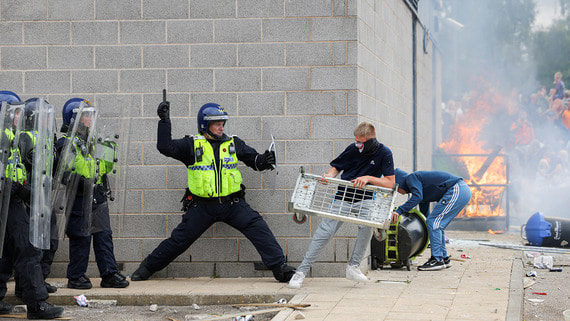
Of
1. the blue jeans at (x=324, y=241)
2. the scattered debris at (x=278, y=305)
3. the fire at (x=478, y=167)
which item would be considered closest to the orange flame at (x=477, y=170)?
the fire at (x=478, y=167)

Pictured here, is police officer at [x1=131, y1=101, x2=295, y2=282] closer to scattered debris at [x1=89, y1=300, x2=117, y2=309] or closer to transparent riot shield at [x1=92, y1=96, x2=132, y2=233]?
transparent riot shield at [x1=92, y1=96, x2=132, y2=233]

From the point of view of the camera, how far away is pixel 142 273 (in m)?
8.93

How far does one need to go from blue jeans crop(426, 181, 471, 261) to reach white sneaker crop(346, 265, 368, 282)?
6.23 feet

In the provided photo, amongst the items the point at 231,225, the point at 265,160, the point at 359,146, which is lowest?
the point at 231,225

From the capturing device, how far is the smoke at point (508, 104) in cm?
2255

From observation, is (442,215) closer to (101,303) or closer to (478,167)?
(101,303)

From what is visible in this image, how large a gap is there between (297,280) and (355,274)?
2.09 ft

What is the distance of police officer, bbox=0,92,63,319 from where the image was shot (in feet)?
23.2

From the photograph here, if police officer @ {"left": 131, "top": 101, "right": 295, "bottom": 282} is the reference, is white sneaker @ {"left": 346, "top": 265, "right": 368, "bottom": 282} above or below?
below

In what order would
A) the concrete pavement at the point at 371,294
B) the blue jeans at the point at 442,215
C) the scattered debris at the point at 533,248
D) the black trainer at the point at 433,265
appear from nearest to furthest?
the concrete pavement at the point at 371,294 < the black trainer at the point at 433,265 < the blue jeans at the point at 442,215 < the scattered debris at the point at 533,248

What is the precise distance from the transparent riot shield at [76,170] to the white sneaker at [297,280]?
2.12 metres

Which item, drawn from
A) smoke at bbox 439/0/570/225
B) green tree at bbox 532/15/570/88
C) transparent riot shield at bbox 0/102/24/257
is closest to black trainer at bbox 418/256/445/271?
transparent riot shield at bbox 0/102/24/257

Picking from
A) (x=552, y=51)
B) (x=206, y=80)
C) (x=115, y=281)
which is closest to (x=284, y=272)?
(x=115, y=281)

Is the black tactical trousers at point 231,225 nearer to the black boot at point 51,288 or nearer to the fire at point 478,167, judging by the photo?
the black boot at point 51,288
